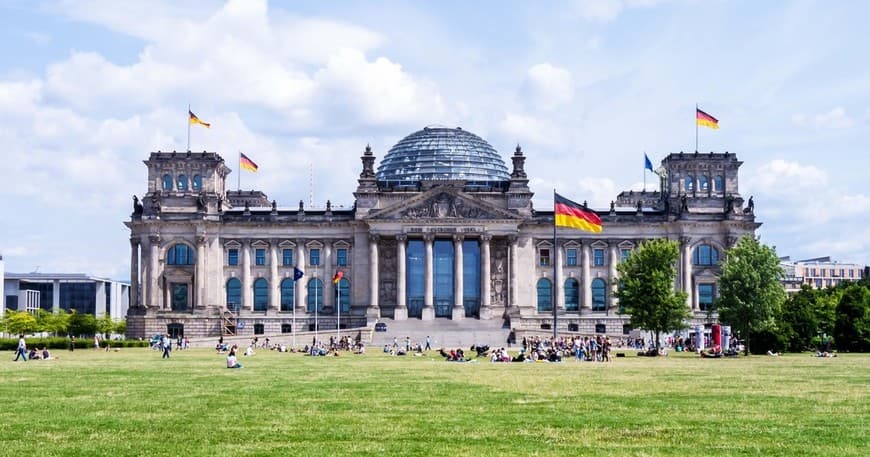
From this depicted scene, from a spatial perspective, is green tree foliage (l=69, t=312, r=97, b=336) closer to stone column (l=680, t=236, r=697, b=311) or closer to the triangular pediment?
the triangular pediment

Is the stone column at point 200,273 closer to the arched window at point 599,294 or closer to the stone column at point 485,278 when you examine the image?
the stone column at point 485,278

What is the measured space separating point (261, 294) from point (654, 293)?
194ft

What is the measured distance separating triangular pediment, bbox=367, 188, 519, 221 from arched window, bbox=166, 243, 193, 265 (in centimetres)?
2337

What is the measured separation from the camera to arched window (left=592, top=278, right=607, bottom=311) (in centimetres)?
13350

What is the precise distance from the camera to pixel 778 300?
285 ft

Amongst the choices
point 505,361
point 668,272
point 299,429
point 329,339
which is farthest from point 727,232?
point 299,429

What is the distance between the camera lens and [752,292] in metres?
86.3

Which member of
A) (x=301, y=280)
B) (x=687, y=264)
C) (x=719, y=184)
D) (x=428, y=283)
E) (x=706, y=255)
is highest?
(x=719, y=184)

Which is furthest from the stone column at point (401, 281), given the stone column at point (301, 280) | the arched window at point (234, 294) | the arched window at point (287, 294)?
the arched window at point (234, 294)

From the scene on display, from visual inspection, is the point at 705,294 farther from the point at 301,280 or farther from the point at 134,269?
the point at 134,269

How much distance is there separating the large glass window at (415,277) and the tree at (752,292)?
164ft

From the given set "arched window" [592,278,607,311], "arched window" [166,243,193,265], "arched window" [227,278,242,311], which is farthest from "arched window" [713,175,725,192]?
"arched window" [166,243,193,265]

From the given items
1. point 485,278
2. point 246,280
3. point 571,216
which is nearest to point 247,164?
point 246,280

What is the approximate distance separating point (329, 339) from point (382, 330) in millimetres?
9317
